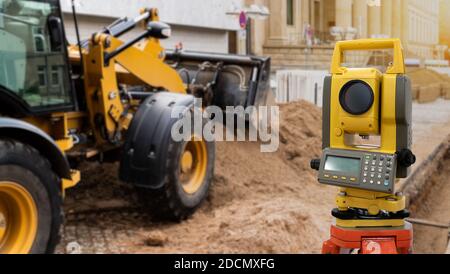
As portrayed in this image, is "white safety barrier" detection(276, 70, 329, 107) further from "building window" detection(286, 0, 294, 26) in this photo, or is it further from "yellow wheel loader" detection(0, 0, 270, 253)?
"building window" detection(286, 0, 294, 26)

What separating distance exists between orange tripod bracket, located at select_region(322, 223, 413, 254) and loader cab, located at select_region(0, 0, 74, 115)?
218 centimetres

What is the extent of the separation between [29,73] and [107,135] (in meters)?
0.97

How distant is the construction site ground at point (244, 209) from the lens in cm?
402

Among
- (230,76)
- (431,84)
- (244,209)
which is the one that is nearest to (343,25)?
(431,84)

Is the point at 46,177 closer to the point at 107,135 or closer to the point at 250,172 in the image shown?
the point at 107,135

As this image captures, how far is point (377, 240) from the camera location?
7.02 feet

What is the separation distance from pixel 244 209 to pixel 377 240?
8.78ft

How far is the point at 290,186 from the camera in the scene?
587cm

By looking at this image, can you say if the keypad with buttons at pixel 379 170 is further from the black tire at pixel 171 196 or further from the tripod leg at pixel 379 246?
the black tire at pixel 171 196

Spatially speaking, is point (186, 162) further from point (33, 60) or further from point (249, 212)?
point (33, 60)

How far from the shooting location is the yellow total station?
6.49 feet

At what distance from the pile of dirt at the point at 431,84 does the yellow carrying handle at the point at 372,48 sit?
5.40 metres

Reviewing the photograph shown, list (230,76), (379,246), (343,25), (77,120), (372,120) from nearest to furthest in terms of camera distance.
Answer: (372,120) → (379,246) → (77,120) → (230,76) → (343,25)
